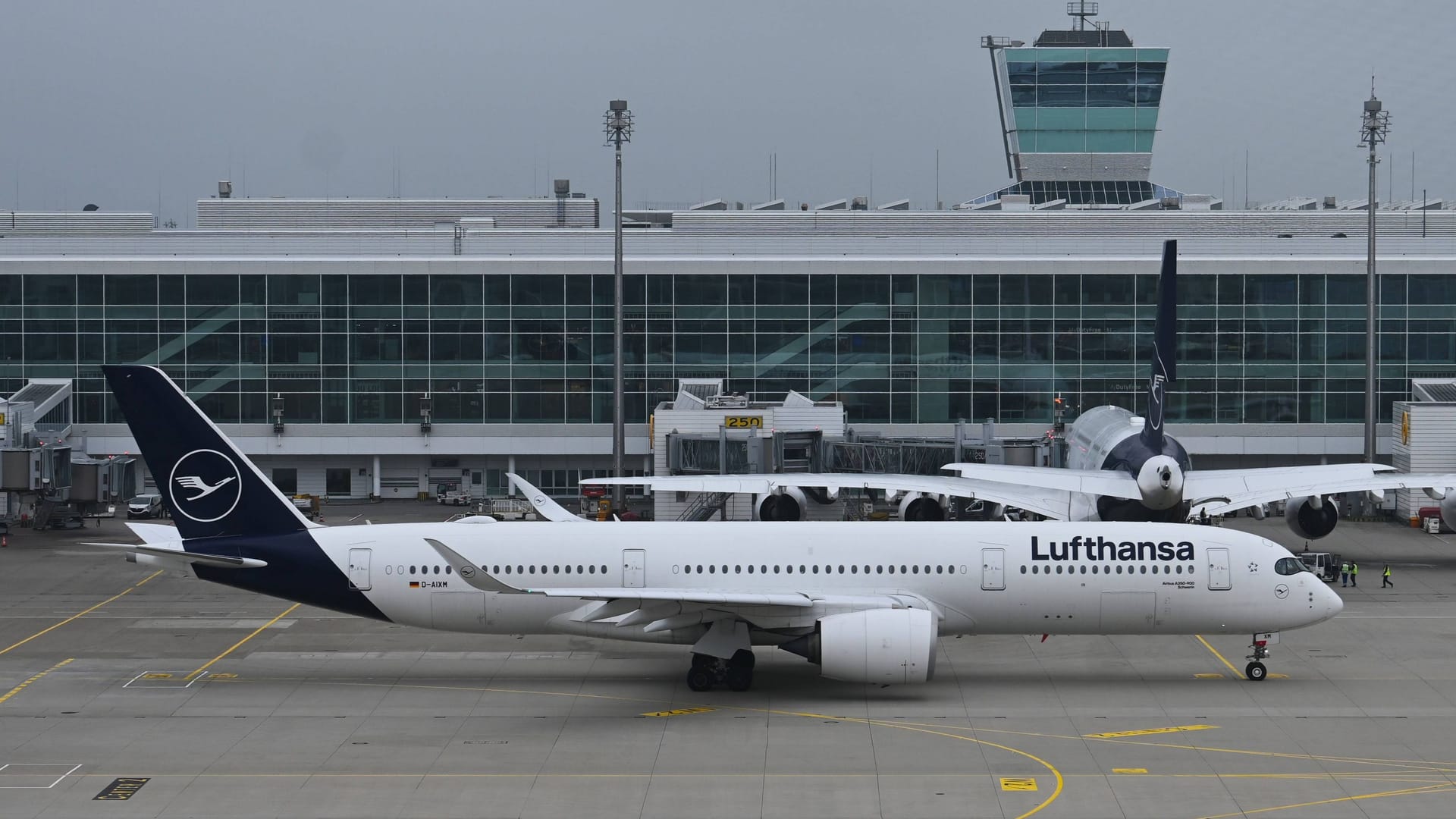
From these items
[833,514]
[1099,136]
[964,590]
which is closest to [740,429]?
[833,514]

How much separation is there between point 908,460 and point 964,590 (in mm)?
34007

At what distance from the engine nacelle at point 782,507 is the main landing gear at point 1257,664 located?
25.2 meters

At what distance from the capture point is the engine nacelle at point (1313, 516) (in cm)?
5747

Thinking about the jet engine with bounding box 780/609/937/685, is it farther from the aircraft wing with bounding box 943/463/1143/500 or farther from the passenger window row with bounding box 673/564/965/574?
the aircraft wing with bounding box 943/463/1143/500

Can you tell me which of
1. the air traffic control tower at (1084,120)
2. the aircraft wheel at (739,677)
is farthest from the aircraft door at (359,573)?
the air traffic control tower at (1084,120)

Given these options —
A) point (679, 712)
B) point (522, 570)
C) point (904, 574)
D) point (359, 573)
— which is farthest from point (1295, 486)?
point (359, 573)

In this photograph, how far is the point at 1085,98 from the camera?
472ft

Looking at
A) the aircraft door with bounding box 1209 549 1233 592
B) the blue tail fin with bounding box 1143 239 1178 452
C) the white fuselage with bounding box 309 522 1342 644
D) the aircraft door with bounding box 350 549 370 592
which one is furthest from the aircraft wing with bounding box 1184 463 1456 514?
the aircraft door with bounding box 350 549 370 592

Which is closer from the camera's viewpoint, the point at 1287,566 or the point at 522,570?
the point at 1287,566

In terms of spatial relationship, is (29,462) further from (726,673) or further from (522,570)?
(726,673)

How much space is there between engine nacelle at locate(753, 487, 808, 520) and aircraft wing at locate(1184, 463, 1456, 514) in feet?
49.4

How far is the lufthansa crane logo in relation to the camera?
37750 mm

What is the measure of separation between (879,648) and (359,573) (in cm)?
1273

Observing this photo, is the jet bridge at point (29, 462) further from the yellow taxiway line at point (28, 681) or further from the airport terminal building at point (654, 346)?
the yellow taxiway line at point (28, 681)
